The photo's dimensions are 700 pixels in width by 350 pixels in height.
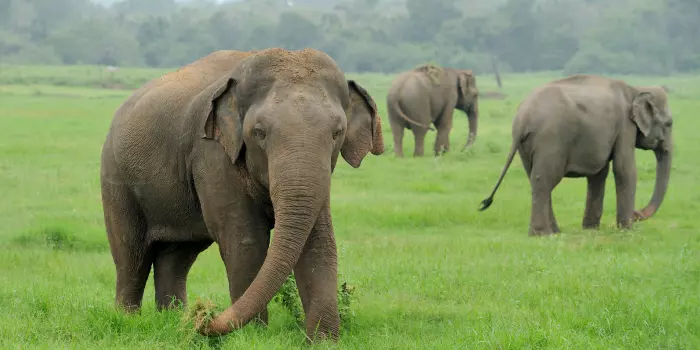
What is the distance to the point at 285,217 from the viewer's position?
5203 mm

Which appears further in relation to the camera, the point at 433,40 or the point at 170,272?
the point at 433,40

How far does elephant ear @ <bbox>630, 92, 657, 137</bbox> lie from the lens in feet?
38.2

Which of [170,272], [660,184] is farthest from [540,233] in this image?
[170,272]

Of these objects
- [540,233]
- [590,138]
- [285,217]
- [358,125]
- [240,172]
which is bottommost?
[540,233]

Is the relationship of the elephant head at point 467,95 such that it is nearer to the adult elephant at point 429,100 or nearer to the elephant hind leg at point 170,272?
the adult elephant at point 429,100

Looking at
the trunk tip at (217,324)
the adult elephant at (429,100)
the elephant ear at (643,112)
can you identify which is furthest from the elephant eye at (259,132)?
the adult elephant at (429,100)

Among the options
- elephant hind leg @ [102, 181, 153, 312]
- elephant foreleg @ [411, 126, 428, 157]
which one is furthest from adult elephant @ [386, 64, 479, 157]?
elephant hind leg @ [102, 181, 153, 312]

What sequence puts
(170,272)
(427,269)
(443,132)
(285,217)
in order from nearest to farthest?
(285,217) < (170,272) < (427,269) < (443,132)

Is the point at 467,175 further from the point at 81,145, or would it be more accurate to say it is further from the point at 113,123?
the point at 113,123

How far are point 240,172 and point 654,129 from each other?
286 inches

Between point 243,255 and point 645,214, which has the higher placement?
point 243,255

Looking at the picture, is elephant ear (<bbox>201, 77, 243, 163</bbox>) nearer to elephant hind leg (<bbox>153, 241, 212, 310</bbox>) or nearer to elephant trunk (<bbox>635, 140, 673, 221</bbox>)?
elephant hind leg (<bbox>153, 241, 212, 310</bbox>)

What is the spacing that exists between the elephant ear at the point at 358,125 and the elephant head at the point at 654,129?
6.46 metres

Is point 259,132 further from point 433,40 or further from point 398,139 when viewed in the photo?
point 433,40
